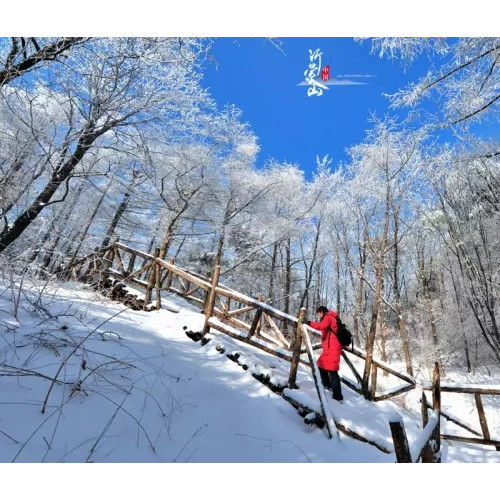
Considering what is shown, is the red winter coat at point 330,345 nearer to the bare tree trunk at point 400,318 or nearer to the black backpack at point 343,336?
the black backpack at point 343,336

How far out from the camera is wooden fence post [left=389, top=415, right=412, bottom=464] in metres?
1.53

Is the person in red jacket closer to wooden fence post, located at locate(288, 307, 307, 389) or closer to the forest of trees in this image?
wooden fence post, located at locate(288, 307, 307, 389)

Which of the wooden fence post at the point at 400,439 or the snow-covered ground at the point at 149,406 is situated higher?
the wooden fence post at the point at 400,439

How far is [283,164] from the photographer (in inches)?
662

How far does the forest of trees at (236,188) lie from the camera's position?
133 inches

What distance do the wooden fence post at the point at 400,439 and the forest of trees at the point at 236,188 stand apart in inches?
122

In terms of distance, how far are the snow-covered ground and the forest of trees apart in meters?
0.94

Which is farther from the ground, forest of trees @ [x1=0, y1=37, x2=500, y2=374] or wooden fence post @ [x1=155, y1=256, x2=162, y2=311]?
forest of trees @ [x1=0, y1=37, x2=500, y2=374]

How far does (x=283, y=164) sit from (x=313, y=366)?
563 inches

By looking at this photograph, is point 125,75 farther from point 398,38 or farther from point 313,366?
point 313,366

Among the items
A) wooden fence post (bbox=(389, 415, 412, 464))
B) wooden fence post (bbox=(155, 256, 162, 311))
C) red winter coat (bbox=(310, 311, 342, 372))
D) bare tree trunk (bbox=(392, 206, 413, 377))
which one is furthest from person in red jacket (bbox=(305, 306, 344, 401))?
bare tree trunk (bbox=(392, 206, 413, 377))

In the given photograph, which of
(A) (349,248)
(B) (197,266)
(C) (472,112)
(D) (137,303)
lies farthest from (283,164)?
(C) (472,112)

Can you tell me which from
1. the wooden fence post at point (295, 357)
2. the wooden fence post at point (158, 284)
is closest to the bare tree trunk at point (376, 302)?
the wooden fence post at point (295, 357)

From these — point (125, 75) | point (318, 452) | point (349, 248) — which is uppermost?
point (349, 248)
